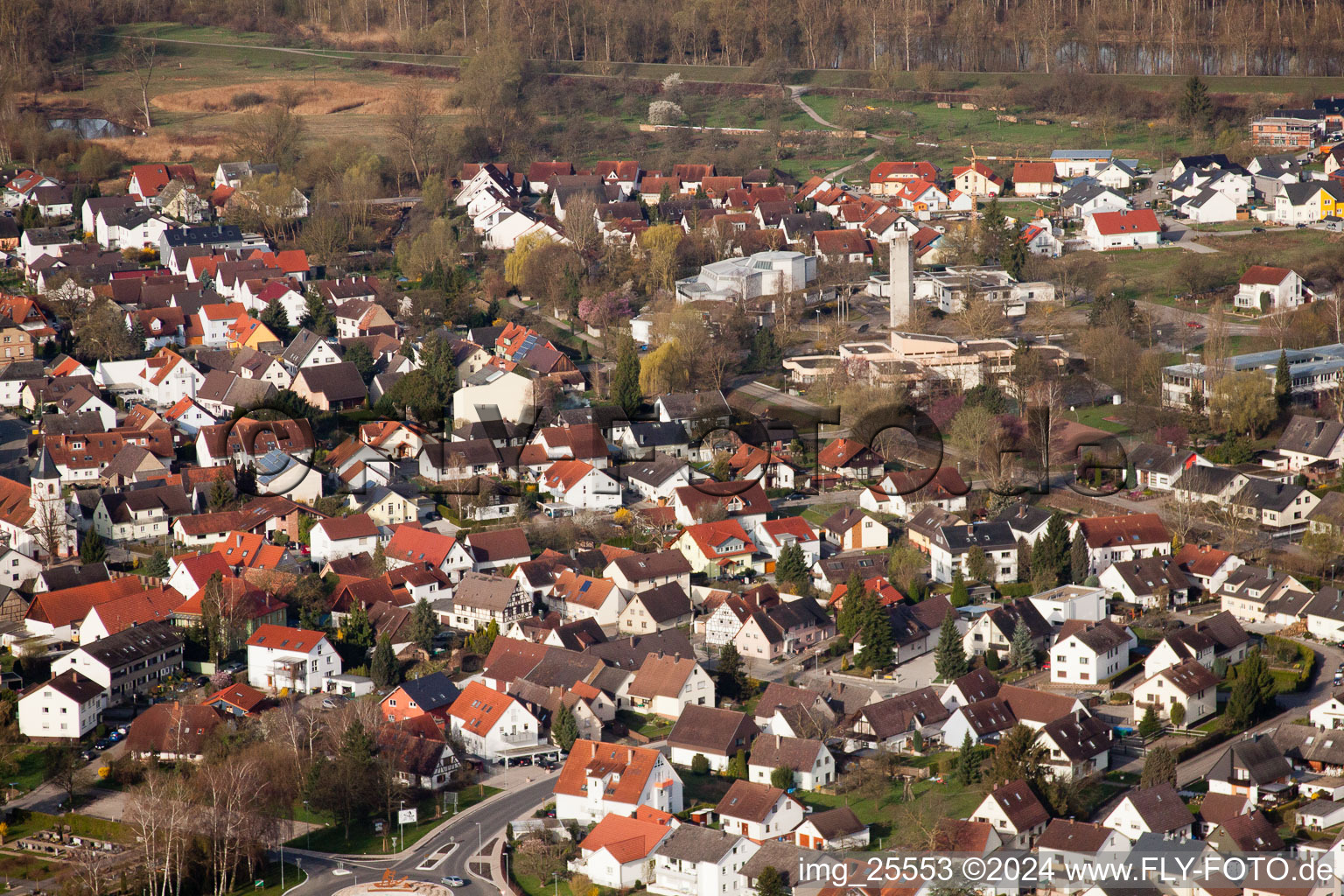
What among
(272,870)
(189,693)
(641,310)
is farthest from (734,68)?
(272,870)

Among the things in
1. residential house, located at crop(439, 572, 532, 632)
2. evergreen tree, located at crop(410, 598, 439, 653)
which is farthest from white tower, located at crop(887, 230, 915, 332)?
evergreen tree, located at crop(410, 598, 439, 653)

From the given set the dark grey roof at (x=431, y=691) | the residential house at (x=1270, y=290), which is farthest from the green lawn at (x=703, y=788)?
the residential house at (x=1270, y=290)

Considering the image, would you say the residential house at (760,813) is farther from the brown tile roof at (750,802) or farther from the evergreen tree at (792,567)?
the evergreen tree at (792,567)

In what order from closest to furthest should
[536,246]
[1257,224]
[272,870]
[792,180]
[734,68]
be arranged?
[272,870] < [536,246] < [1257,224] < [792,180] < [734,68]

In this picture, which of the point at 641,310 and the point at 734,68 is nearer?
the point at 641,310

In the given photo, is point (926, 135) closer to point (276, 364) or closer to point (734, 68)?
point (734, 68)

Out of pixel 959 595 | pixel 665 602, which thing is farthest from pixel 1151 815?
pixel 665 602

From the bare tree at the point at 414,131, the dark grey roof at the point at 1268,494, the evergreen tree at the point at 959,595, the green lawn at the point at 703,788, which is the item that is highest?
the bare tree at the point at 414,131
